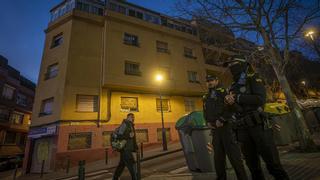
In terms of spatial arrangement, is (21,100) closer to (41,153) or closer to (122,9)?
(41,153)

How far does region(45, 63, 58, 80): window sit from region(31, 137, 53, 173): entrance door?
203 inches

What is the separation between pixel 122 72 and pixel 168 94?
502cm

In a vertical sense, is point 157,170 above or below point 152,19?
below

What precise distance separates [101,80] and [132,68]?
9.68 ft

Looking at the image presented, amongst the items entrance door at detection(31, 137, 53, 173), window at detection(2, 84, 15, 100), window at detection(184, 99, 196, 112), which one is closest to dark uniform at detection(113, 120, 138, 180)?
entrance door at detection(31, 137, 53, 173)

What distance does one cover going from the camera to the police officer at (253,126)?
8.13ft

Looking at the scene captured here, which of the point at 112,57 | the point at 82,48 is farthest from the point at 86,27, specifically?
the point at 112,57

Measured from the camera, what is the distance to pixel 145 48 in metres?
17.6

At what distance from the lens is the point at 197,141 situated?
5.23 metres

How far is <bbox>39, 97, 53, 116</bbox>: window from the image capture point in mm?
14430

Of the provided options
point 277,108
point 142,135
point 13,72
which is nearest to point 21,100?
point 13,72

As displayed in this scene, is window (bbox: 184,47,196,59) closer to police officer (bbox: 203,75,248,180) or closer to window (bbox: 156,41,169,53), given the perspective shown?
window (bbox: 156,41,169,53)

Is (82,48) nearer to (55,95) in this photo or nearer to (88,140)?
(55,95)

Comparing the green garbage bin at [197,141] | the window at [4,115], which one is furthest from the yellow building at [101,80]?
the window at [4,115]
